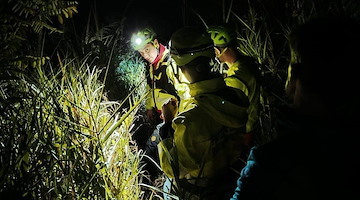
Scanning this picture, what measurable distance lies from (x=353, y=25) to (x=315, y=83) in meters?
0.22

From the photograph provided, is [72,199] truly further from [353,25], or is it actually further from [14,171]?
[353,25]

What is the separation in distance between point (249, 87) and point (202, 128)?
1.37 metres

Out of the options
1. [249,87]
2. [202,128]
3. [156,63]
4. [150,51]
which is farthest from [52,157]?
[150,51]

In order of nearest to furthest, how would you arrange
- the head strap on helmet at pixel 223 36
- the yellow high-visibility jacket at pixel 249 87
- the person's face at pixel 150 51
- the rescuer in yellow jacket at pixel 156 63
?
1. the yellow high-visibility jacket at pixel 249 87
2. the head strap on helmet at pixel 223 36
3. the rescuer in yellow jacket at pixel 156 63
4. the person's face at pixel 150 51

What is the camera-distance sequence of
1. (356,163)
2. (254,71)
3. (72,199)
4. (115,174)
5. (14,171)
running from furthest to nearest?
(254,71)
(115,174)
(72,199)
(14,171)
(356,163)

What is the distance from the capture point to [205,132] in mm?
1659

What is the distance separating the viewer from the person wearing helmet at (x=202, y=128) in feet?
5.40

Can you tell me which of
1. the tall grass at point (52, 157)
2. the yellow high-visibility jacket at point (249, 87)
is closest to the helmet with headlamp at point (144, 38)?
the yellow high-visibility jacket at point (249, 87)

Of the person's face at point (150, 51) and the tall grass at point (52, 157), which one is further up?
the person's face at point (150, 51)

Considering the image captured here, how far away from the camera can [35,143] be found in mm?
1787

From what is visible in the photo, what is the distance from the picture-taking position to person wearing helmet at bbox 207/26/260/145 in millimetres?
2865

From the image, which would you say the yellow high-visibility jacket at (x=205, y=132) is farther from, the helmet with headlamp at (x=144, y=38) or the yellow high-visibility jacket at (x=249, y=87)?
the helmet with headlamp at (x=144, y=38)

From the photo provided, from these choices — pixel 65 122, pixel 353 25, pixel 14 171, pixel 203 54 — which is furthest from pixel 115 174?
pixel 353 25

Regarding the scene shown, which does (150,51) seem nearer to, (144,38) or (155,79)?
(144,38)
